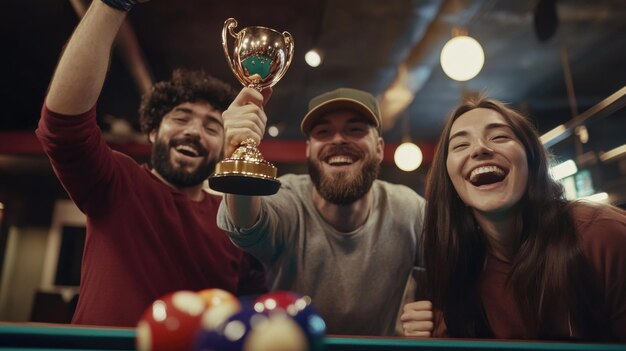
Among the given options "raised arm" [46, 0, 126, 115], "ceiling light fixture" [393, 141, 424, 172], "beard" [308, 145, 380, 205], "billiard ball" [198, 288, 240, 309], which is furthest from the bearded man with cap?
"ceiling light fixture" [393, 141, 424, 172]

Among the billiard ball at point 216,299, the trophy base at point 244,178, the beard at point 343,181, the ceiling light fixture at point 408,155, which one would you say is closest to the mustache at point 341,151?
the beard at point 343,181

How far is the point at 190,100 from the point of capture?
2.55 metres

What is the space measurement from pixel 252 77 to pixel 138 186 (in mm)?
837

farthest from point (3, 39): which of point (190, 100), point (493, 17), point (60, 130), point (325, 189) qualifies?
point (493, 17)

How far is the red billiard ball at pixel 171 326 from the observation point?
0.75 metres

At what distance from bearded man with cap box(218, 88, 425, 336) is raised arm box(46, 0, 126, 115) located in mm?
891

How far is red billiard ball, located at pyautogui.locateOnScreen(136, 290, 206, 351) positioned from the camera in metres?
0.75

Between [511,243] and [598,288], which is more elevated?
[511,243]

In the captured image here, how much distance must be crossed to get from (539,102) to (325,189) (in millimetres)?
5703

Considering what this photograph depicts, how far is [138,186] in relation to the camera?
215cm

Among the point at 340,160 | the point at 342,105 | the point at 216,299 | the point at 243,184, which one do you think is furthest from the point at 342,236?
the point at 216,299

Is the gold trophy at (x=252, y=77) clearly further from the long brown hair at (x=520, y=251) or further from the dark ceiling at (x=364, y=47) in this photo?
the dark ceiling at (x=364, y=47)

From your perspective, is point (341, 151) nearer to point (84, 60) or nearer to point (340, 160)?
point (340, 160)

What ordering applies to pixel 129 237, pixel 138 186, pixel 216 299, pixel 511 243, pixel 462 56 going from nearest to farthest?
pixel 216 299
pixel 511 243
pixel 129 237
pixel 138 186
pixel 462 56
